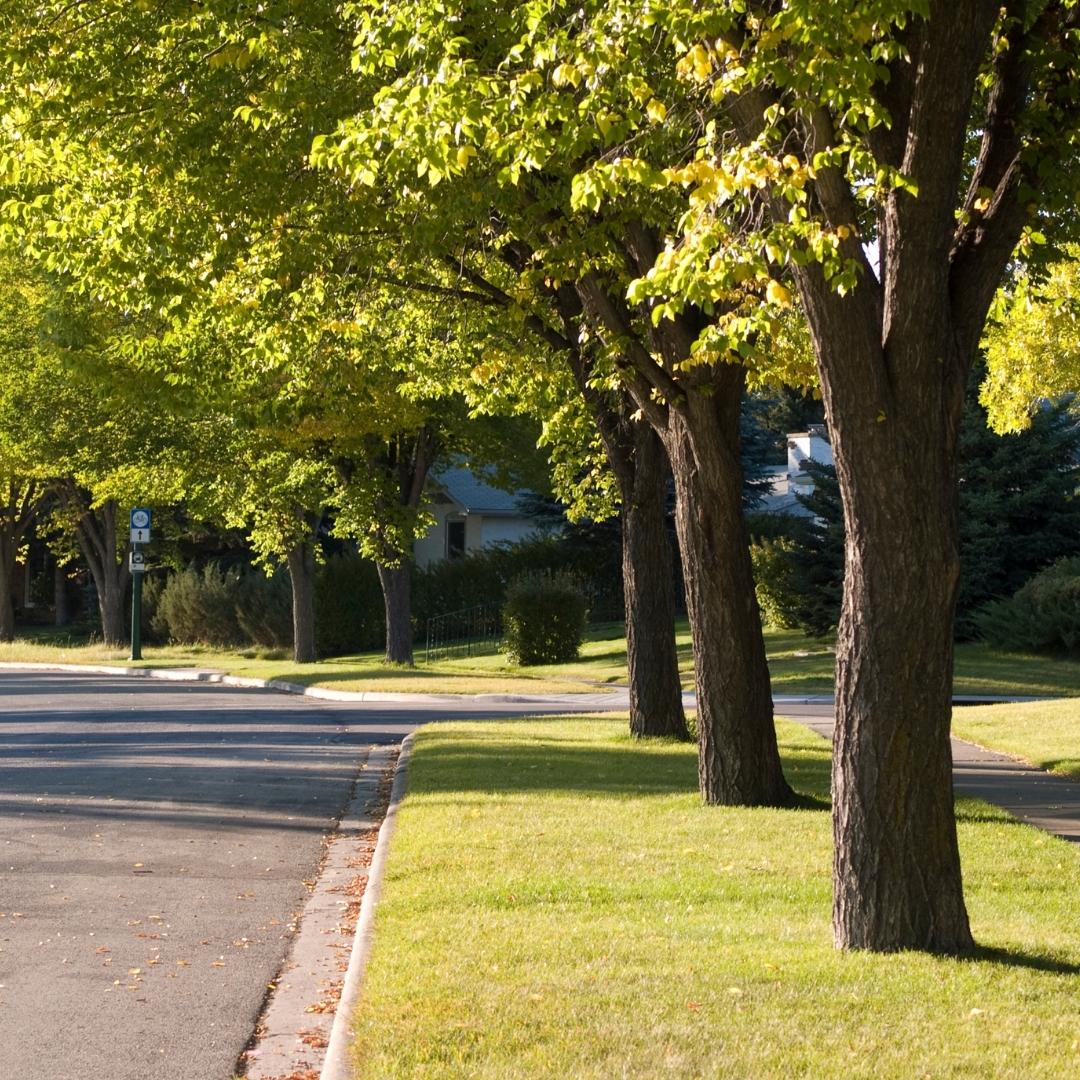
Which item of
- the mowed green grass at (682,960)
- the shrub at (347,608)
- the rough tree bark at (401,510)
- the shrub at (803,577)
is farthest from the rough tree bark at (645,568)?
the shrub at (347,608)

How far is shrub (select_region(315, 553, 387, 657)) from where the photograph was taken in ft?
154

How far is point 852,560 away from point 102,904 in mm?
4894

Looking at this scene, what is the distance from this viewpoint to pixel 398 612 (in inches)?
1419

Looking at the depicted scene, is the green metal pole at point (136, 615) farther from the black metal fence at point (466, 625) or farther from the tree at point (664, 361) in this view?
the tree at point (664, 361)

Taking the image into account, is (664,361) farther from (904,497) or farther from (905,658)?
(905,658)

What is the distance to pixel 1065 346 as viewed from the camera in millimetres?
19609

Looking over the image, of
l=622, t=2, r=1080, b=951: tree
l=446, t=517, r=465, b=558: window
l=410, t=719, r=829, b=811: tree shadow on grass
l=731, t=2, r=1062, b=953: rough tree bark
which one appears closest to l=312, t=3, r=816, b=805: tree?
l=410, t=719, r=829, b=811: tree shadow on grass

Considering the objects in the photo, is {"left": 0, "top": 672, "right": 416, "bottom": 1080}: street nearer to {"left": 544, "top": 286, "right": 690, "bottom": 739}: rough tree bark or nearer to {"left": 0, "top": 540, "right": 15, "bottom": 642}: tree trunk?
{"left": 544, "top": 286, "right": 690, "bottom": 739}: rough tree bark

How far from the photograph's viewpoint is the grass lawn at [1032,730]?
56.5 ft

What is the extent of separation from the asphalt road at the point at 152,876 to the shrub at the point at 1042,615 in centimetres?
1723

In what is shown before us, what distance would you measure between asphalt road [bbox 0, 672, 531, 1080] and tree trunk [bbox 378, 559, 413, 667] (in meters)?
13.4

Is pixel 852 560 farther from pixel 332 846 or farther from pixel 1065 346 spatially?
pixel 1065 346

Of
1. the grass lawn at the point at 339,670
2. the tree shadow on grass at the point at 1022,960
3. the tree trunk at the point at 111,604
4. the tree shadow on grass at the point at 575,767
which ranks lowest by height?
the tree shadow on grass at the point at 1022,960

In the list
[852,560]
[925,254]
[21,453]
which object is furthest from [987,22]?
[21,453]
